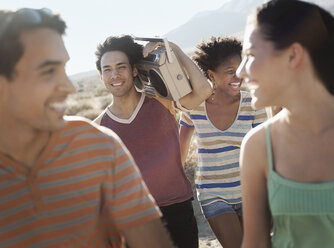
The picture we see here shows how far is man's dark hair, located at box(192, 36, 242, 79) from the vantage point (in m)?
4.33

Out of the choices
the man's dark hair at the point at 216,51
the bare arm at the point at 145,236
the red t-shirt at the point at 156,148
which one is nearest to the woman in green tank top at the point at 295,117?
the bare arm at the point at 145,236

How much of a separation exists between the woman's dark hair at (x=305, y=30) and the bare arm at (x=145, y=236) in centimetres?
100

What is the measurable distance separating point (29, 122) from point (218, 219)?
2.13 metres

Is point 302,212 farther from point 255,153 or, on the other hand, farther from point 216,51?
point 216,51

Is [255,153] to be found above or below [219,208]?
above

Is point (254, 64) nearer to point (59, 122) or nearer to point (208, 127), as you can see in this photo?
point (59, 122)

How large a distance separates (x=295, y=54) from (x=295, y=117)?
0.31 meters

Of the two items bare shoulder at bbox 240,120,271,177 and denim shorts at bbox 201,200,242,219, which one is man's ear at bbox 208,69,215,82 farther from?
bare shoulder at bbox 240,120,271,177

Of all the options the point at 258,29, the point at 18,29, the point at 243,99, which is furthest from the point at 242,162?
the point at 243,99

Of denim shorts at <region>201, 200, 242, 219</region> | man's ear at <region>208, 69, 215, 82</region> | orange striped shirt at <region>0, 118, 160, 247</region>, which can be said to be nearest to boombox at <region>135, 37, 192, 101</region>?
man's ear at <region>208, 69, 215, 82</region>

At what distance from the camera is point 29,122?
1969 millimetres

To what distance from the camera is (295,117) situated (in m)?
2.22

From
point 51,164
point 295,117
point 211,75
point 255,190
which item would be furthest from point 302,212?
point 211,75

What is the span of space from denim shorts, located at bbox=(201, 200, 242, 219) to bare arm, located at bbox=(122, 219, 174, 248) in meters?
1.71
